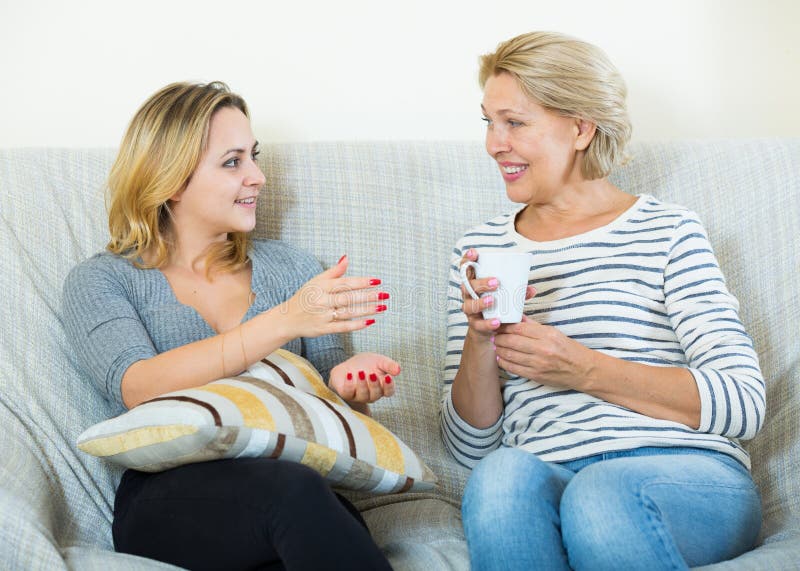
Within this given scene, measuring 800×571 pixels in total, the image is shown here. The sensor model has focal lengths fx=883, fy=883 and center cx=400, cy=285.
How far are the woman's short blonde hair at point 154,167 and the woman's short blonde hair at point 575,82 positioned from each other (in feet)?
1.94

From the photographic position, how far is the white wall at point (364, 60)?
6.95ft

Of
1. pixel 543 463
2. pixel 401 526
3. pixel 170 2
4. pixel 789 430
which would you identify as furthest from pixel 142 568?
pixel 170 2

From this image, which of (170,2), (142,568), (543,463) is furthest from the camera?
(170,2)

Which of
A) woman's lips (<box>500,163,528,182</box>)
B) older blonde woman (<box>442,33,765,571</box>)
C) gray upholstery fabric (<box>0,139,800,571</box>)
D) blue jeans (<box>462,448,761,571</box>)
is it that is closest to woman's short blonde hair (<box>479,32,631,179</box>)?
older blonde woman (<box>442,33,765,571</box>)

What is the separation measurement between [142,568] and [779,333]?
1.32 meters

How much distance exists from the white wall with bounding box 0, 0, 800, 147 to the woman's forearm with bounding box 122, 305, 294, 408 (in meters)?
0.88

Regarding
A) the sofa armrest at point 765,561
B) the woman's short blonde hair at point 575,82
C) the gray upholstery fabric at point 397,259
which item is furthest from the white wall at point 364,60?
the sofa armrest at point 765,561

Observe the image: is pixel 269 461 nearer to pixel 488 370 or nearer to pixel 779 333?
pixel 488 370

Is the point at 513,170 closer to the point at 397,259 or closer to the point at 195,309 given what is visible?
the point at 397,259

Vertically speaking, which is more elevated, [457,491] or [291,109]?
[291,109]

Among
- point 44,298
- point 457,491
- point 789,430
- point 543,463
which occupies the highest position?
point 44,298

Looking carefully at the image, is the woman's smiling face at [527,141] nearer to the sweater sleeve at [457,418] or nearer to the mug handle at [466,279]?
the sweater sleeve at [457,418]

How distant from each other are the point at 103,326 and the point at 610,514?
885mm

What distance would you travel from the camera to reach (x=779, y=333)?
5.98ft
